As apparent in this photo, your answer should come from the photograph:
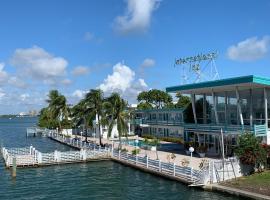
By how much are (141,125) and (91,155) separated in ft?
88.6

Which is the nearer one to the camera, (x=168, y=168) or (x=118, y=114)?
(x=168, y=168)

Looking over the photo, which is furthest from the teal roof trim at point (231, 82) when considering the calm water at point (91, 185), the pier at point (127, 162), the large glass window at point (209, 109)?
the calm water at point (91, 185)

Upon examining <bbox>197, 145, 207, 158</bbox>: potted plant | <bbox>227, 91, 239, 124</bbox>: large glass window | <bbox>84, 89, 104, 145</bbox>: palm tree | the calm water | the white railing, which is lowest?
the calm water

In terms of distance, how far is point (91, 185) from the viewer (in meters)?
34.4

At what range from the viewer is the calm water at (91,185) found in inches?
1196

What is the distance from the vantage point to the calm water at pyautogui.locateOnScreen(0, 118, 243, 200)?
30391 millimetres

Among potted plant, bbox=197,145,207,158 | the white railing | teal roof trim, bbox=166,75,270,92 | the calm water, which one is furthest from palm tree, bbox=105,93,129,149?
potted plant, bbox=197,145,207,158

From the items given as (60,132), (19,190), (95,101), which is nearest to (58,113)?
(60,132)

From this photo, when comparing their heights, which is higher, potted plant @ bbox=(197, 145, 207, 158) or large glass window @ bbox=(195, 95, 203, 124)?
large glass window @ bbox=(195, 95, 203, 124)

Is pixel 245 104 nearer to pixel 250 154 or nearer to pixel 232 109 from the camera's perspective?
pixel 232 109

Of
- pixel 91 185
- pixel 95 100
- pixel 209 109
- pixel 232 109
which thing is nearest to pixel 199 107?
pixel 209 109

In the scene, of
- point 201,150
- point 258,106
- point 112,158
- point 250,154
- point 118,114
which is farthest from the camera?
point 118,114

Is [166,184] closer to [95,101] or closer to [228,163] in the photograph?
[228,163]

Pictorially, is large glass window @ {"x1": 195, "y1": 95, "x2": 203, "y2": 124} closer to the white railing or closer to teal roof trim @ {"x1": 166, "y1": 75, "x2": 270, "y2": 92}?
teal roof trim @ {"x1": 166, "y1": 75, "x2": 270, "y2": 92}
